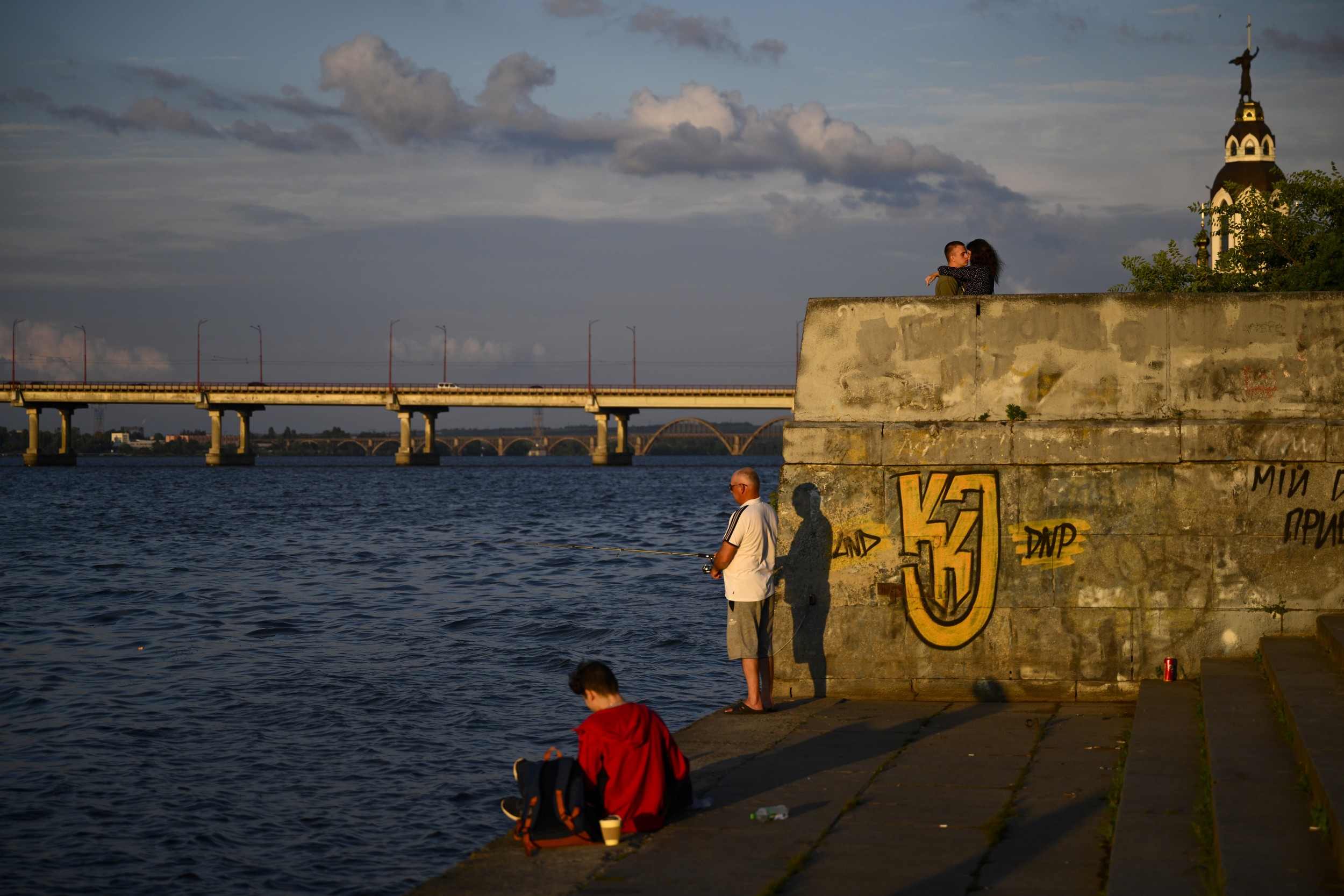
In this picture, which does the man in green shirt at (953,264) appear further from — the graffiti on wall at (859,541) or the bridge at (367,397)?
the bridge at (367,397)

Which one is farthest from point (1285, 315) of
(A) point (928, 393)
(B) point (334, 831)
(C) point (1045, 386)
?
(B) point (334, 831)

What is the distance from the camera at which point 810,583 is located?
8953 millimetres

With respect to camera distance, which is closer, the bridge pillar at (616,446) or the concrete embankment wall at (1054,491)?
the concrete embankment wall at (1054,491)

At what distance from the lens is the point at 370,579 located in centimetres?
2352

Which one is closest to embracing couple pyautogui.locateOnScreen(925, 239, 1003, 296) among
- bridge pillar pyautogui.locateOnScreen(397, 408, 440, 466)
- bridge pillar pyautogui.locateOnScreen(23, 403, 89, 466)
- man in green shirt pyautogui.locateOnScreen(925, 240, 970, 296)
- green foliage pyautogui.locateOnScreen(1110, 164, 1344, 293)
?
man in green shirt pyautogui.locateOnScreen(925, 240, 970, 296)

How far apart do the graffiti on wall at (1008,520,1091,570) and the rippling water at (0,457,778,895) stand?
359 centimetres

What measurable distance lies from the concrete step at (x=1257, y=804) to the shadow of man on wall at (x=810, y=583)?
2.70 metres

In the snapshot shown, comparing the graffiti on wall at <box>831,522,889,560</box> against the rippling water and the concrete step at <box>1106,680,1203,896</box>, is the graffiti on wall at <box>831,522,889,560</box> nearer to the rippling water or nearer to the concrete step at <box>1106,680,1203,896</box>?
the concrete step at <box>1106,680,1203,896</box>

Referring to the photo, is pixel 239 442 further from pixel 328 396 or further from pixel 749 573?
pixel 749 573

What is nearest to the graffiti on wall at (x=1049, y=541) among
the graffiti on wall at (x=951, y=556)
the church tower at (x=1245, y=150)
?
the graffiti on wall at (x=951, y=556)

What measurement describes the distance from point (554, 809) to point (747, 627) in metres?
2.95

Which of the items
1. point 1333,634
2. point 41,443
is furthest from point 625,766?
point 41,443

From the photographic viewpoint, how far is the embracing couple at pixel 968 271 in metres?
9.43

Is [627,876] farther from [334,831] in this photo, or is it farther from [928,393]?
[928,393]
